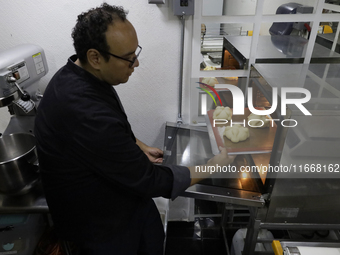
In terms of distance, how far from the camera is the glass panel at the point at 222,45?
1496 millimetres

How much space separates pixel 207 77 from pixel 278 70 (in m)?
0.43

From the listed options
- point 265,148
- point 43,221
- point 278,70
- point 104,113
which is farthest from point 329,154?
point 43,221

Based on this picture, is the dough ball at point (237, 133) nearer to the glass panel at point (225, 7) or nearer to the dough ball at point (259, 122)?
the dough ball at point (259, 122)

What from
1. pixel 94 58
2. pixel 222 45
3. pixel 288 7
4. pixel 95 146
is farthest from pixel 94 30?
pixel 288 7

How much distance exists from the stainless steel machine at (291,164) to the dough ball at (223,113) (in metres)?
0.12

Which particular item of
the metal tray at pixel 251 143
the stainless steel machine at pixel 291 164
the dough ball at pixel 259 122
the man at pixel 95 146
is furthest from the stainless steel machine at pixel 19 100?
the dough ball at pixel 259 122

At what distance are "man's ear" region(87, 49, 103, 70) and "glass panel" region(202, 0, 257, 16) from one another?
74cm

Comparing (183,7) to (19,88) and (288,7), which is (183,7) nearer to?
(288,7)

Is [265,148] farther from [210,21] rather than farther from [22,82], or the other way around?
[22,82]

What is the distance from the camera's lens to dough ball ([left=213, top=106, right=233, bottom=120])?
4.41 feet

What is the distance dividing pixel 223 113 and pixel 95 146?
726mm

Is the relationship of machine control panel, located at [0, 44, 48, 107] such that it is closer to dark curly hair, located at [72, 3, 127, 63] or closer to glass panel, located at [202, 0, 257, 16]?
dark curly hair, located at [72, 3, 127, 63]

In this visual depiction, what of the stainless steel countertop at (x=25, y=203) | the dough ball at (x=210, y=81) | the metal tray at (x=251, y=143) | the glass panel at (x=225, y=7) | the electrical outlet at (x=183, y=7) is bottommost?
the stainless steel countertop at (x=25, y=203)

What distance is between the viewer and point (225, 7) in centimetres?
161
